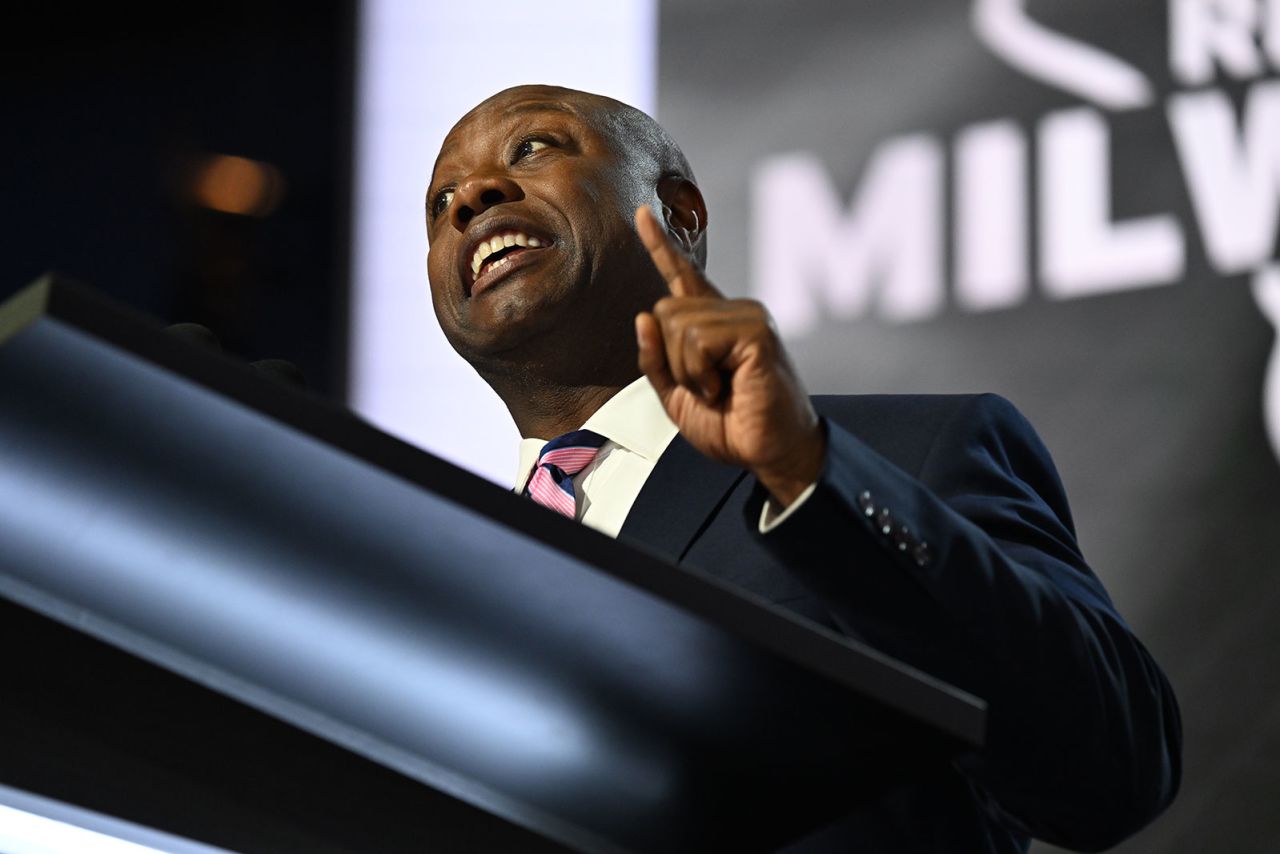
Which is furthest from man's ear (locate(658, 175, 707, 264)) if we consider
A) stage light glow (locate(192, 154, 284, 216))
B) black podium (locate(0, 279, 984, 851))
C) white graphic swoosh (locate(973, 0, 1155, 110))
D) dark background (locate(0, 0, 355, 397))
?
stage light glow (locate(192, 154, 284, 216))

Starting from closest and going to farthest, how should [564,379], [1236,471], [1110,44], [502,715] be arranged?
[502,715] → [564,379] → [1236,471] → [1110,44]

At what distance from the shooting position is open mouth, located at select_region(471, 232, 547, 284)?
1876 mm

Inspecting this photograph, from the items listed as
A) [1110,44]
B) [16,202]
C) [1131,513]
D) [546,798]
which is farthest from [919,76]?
[546,798]

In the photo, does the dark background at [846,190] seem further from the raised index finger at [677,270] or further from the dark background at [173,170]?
the raised index finger at [677,270]

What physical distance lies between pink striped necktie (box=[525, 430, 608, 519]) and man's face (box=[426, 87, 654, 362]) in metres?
0.14

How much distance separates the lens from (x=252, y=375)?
0.71 meters

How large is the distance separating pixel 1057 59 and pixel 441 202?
1177mm

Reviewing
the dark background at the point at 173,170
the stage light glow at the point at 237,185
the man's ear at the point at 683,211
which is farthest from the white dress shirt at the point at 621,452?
the stage light glow at the point at 237,185

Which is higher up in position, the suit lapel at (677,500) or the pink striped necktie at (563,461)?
the suit lapel at (677,500)

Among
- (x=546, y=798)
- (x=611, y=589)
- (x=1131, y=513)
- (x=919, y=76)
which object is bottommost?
(x=1131, y=513)

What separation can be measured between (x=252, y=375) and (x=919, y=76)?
2409mm

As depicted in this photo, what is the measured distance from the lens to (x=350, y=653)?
902 millimetres

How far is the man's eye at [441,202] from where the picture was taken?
202 centimetres

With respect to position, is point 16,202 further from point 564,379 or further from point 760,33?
point 564,379
